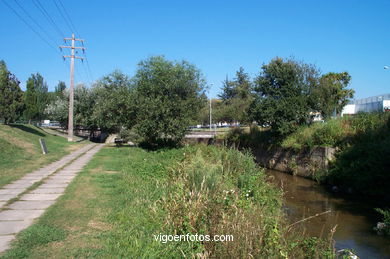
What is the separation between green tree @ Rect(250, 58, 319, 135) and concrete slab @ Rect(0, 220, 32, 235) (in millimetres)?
18493

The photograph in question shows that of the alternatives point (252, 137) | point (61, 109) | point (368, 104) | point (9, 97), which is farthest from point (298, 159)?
point (61, 109)

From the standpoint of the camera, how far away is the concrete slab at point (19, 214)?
17.0 ft

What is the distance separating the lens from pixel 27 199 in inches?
257

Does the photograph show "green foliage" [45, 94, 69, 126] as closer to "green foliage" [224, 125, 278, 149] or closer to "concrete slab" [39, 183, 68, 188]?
"green foliage" [224, 125, 278, 149]

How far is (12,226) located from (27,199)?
6.33 ft

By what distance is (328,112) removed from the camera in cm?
2283

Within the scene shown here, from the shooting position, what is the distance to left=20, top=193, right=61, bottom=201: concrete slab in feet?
21.5

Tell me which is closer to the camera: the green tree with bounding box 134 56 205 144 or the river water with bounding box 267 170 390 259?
the river water with bounding box 267 170 390 259

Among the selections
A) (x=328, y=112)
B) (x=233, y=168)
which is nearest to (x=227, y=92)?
(x=328, y=112)

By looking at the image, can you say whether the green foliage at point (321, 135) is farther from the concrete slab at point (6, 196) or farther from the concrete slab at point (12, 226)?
the concrete slab at point (12, 226)

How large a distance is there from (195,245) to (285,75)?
1920 centimetres

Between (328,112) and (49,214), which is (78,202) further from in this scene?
(328,112)

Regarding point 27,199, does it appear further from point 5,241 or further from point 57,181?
point 5,241

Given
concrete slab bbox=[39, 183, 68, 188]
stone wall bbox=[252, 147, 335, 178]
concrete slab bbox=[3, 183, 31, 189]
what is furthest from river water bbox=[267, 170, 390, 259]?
concrete slab bbox=[3, 183, 31, 189]
